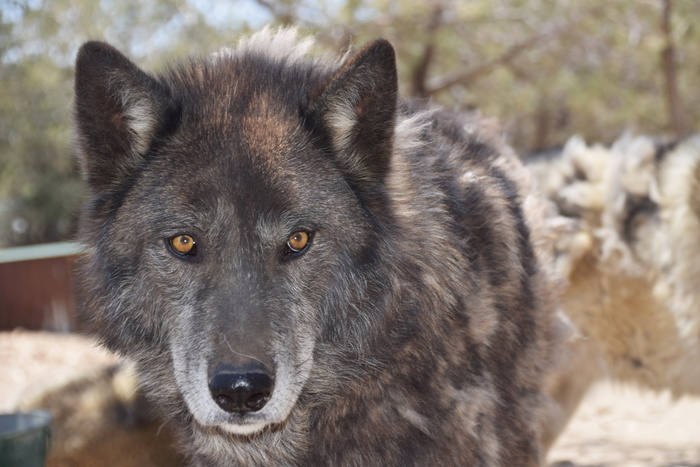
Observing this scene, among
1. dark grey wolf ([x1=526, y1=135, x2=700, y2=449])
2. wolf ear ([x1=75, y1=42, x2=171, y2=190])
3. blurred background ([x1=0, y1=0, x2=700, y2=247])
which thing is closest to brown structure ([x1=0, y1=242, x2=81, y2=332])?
blurred background ([x1=0, y1=0, x2=700, y2=247])

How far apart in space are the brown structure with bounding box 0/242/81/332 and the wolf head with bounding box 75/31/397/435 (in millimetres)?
7874

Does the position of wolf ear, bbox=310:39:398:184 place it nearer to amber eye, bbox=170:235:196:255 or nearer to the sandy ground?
amber eye, bbox=170:235:196:255

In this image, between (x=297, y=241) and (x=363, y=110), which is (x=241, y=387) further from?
(x=363, y=110)

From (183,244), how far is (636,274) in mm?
4174

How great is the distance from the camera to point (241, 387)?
2.35 meters

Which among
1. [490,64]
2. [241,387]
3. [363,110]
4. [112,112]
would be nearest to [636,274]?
[363,110]

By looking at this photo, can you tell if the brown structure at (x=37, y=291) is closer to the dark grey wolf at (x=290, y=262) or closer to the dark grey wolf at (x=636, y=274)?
the dark grey wolf at (x=636, y=274)

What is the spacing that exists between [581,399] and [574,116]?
14.5 meters

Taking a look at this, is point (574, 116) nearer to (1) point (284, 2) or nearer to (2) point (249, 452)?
(1) point (284, 2)

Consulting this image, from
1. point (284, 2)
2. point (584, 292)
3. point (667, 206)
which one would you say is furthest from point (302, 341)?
point (284, 2)

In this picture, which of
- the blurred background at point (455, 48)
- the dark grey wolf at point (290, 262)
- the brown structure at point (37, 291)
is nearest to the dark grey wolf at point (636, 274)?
the blurred background at point (455, 48)

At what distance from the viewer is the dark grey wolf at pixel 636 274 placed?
18.5 ft

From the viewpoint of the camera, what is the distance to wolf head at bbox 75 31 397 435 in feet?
8.50

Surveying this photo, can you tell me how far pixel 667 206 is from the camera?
5.78 metres
